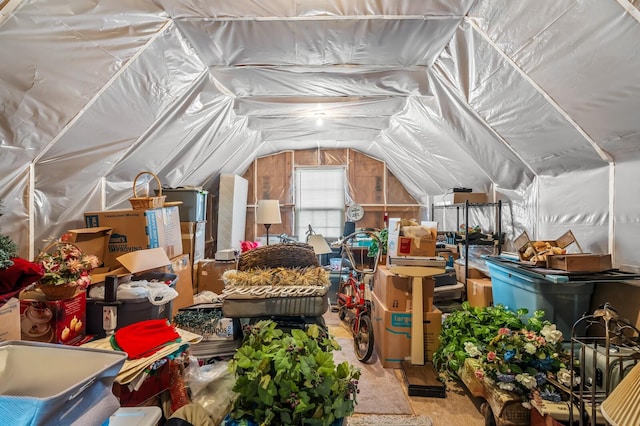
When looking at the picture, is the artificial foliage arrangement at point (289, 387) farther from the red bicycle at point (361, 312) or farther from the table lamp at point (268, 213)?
the table lamp at point (268, 213)

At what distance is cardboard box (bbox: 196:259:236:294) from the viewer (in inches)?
144

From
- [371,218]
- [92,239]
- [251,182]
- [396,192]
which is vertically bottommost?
[92,239]

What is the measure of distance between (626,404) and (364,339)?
2141mm

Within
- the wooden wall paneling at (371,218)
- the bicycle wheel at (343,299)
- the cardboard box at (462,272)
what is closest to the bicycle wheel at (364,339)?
the bicycle wheel at (343,299)

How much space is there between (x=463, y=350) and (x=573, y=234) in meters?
1.14

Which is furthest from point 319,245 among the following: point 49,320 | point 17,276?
point 17,276

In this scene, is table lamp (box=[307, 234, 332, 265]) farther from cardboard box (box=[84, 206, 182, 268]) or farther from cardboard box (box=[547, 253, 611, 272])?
cardboard box (box=[547, 253, 611, 272])

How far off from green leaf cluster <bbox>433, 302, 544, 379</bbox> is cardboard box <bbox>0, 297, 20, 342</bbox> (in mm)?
2351

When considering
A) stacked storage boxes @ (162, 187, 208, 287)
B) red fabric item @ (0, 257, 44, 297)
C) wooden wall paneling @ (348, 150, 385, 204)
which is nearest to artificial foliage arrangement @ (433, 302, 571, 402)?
red fabric item @ (0, 257, 44, 297)

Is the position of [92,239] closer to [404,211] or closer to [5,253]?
[5,253]

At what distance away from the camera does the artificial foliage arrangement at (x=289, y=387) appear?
3.88ft

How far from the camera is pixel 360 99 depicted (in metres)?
3.35

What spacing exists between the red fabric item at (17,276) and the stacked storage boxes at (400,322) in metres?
2.16

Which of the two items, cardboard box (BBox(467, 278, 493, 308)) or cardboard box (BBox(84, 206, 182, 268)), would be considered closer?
cardboard box (BBox(84, 206, 182, 268))
